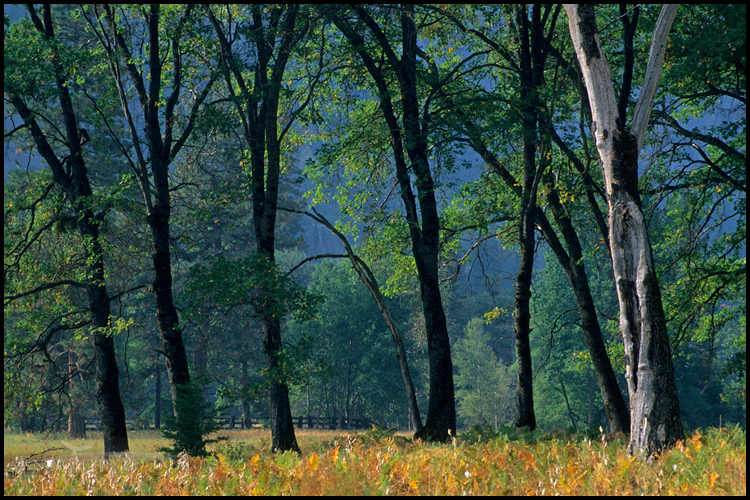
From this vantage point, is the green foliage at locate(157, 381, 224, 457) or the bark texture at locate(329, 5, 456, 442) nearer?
the green foliage at locate(157, 381, 224, 457)

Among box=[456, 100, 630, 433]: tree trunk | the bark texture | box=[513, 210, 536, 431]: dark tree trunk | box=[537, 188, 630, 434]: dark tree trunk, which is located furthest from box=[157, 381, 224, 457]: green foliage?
box=[537, 188, 630, 434]: dark tree trunk

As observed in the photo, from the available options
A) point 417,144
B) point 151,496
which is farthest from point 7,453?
point 151,496

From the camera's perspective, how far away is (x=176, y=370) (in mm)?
12664

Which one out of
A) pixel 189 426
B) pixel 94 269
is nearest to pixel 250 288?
pixel 189 426

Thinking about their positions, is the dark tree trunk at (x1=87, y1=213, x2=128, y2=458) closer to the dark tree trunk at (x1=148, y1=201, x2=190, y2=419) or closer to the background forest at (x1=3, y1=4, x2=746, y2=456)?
the background forest at (x1=3, y1=4, x2=746, y2=456)

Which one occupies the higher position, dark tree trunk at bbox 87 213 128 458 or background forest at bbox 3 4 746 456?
background forest at bbox 3 4 746 456

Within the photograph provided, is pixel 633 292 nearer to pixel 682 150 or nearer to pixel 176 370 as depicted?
pixel 682 150

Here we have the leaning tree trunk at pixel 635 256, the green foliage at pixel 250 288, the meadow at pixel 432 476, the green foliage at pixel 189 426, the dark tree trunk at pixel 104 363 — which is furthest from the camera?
the dark tree trunk at pixel 104 363

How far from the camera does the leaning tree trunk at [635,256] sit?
6.09 metres

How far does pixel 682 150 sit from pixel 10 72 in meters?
14.5

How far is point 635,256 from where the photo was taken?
641 centimetres

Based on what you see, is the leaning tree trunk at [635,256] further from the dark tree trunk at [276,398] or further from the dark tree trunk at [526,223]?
the dark tree trunk at [276,398]

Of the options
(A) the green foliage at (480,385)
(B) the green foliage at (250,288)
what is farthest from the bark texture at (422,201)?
(A) the green foliage at (480,385)

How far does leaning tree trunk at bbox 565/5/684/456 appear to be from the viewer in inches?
240
